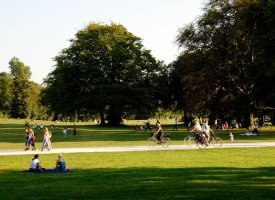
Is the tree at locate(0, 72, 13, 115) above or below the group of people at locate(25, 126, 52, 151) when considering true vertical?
above

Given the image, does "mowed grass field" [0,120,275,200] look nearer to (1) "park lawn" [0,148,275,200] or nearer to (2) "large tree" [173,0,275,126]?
(1) "park lawn" [0,148,275,200]

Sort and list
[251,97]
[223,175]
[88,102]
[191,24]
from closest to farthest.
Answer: [223,175], [251,97], [191,24], [88,102]

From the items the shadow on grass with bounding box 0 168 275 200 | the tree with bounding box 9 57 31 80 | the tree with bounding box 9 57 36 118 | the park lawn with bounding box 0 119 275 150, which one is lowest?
the shadow on grass with bounding box 0 168 275 200

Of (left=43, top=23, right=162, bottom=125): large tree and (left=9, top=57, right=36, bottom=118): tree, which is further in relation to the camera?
(left=9, top=57, right=36, bottom=118): tree

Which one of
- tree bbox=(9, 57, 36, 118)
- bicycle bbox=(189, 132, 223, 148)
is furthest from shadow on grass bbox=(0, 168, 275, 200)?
tree bbox=(9, 57, 36, 118)

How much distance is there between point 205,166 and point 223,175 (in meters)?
2.92

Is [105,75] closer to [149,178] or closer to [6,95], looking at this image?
[6,95]

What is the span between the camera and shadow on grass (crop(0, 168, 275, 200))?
12.8 metres

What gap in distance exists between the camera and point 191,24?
5966 centimetres

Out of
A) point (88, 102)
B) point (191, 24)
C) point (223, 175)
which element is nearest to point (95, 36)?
point (88, 102)

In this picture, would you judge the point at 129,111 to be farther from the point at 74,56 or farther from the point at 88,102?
the point at 74,56

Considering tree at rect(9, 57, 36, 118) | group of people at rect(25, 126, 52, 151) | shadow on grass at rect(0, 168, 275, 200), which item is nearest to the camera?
shadow on grass at rect(0, 168, 275, 200)

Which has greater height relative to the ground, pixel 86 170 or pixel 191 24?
pixel 191 24

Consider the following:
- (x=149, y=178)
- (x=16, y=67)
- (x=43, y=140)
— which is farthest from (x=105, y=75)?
(x=16, y=67)
